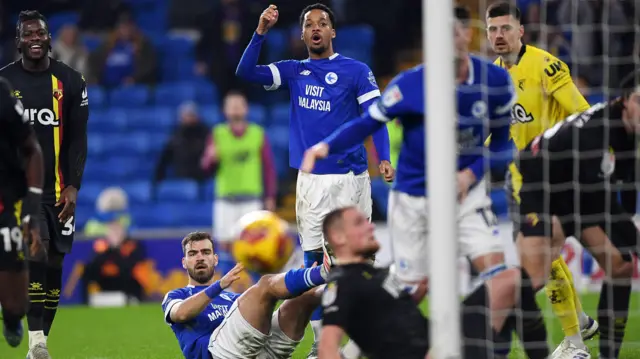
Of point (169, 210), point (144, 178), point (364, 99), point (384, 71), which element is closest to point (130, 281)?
point (169, 210)

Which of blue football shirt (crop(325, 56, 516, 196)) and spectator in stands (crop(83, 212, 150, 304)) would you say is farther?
spectator in stands (crop(83, 212, 150, 304))

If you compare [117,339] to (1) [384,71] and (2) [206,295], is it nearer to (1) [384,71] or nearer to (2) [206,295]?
(2) [206,295]

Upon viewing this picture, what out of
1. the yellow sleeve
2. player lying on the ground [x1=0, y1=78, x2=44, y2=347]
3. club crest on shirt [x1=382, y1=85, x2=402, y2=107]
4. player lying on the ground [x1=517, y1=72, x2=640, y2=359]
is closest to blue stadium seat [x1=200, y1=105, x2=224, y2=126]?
the yellow sleeve

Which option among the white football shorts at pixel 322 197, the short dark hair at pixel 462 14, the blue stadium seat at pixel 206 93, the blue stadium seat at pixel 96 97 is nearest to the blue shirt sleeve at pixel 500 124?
the short dark hair at pixel 462 14

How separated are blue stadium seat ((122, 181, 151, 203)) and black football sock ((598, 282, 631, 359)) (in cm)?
1020

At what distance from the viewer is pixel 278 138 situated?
16766 millimetres

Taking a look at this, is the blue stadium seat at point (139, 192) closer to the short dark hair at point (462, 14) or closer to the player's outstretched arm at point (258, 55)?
the player's outstretched arm at point (258, 55)

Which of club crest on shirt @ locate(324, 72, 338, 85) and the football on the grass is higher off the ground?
club crest on shirt @ locate(324, 72, 338, 85)

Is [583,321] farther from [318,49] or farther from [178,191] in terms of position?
[178,191]

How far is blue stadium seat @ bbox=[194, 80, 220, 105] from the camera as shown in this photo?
17922 millimetres

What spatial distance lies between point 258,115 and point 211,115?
744 millimetres

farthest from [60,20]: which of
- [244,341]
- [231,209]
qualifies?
[244,341]

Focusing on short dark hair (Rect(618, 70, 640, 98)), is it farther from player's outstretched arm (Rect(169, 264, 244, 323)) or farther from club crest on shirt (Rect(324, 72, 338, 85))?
player's outstretched arm (Rect(169, 264, 244, 323))

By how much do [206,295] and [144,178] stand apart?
34.7 ft
